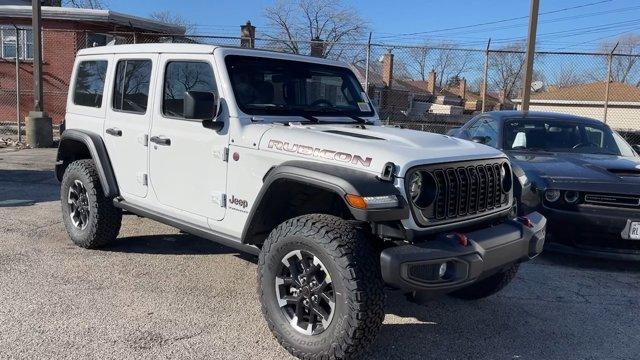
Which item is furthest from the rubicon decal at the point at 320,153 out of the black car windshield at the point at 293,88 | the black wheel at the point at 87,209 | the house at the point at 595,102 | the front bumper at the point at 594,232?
the house at the point at 595,102

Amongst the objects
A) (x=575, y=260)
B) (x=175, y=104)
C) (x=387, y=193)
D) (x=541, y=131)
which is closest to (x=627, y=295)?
(x=575, y=260)

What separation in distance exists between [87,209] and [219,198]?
2019mm

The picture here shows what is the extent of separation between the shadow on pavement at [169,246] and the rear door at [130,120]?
78 cm

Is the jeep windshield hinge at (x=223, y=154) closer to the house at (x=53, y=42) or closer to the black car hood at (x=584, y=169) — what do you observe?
the black car hood at (x=584, y=169)

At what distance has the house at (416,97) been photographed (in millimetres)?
21267

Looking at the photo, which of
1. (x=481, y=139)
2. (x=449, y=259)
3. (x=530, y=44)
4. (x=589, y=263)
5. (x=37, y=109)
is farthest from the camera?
(x=37, y=109)

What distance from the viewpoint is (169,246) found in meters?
5.78

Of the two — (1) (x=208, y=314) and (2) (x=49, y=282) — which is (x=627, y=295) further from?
(2) (x=49, y=282)

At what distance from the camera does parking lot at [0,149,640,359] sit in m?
3.61

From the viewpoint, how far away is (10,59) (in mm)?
19328

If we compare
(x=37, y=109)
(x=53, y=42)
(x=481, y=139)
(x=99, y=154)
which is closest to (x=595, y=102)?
(x=53, y=42)

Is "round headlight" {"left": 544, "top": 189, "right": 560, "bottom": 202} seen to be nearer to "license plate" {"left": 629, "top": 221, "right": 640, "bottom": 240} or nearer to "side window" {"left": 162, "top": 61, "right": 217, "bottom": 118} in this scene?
"license plate" {"left": 629, "top": 221, "right": 640, "bottom": 240}

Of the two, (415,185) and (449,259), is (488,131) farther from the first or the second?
(449,259)

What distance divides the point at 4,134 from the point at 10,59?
4.41 m
